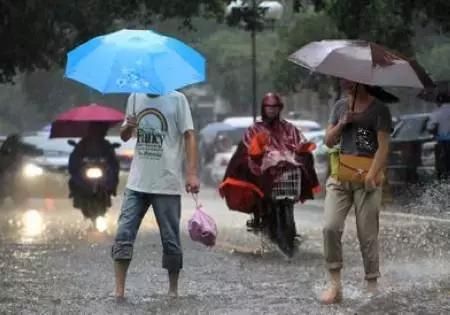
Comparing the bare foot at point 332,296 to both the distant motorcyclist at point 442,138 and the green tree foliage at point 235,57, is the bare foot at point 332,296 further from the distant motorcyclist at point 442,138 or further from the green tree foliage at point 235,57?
the green tree foliage at point 235,57

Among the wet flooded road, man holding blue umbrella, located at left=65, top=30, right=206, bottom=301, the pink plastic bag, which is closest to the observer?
the wet flooded road

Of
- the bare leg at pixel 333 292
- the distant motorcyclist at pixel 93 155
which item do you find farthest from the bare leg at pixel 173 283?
the distant motorcyclist at pixel 93 155

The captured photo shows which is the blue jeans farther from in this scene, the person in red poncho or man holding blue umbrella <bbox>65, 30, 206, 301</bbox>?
the person in red poncho

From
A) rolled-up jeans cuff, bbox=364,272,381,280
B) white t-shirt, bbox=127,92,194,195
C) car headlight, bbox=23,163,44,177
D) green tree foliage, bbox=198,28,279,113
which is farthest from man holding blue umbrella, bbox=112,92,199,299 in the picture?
green tree foliage, bbox=198,28,279,113

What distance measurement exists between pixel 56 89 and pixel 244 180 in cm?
3054

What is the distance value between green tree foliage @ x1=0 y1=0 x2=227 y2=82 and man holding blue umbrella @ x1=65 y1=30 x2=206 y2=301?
8.37 m

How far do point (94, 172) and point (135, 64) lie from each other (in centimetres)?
678

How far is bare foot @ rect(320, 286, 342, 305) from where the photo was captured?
7758 mm

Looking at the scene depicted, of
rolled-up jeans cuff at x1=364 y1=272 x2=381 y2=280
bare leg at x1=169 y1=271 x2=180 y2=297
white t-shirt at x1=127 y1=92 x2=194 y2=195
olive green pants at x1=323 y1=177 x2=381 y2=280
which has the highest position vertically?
white t-shirt at x1=127 y1=92 x2=194 y2=195

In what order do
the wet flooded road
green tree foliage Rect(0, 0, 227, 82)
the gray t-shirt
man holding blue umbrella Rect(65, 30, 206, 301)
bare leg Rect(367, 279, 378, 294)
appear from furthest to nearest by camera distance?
green tree foliage Rect(0, 0, 227, 82) < bare leg Rect(367, 279, 378, 294) < man holding blue umbrella Rect(65, 30, 206, 301) < the gray t-shirt < the wet flooded road

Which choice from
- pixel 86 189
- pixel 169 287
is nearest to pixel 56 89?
pixel 86 189

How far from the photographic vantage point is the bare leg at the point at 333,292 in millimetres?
7773

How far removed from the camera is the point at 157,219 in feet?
26.5

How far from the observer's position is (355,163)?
7859 millimetres
